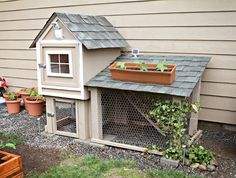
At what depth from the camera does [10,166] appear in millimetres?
2693

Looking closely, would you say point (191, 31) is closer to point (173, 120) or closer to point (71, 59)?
point (173, 120)

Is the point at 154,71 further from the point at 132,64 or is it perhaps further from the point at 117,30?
the point at 117,30

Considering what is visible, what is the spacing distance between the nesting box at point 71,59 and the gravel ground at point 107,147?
0.22 meters

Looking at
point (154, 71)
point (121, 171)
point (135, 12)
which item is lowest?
point (121, 171)

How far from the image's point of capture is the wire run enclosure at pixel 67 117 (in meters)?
4.01

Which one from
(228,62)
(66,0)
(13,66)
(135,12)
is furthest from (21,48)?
(228,62)

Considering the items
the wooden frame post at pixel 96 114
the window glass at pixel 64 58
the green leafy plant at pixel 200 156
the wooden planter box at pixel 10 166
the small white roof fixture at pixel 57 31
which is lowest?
the green leafy plant at pixel 200 156

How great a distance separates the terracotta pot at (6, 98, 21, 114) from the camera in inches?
224

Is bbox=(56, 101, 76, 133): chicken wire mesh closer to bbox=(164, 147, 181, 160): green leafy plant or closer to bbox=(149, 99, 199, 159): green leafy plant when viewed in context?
bbox=(149, 99, 199, 159): green leafy plant

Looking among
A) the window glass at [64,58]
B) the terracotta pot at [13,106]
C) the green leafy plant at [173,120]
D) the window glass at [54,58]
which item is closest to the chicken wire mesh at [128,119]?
the green leafy plant at [173,120]

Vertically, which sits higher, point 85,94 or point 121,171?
point 85,94

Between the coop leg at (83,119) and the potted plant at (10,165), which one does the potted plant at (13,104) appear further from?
the potted plant at (10,165)

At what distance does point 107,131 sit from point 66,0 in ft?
9.11

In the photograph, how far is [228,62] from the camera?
159 inches
